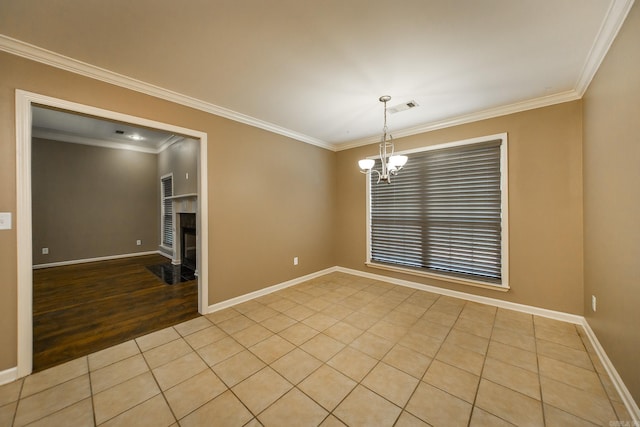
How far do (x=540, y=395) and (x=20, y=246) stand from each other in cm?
409

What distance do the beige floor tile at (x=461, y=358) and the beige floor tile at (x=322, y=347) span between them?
91cm

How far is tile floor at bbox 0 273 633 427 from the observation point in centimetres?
150

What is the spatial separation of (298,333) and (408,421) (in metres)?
1.30

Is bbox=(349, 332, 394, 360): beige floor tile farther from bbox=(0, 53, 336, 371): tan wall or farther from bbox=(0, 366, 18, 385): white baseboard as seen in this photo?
bbox=(0, 366, 18, 385): white baseboard

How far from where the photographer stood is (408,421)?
146cm

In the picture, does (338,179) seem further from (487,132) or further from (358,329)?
(358,329)

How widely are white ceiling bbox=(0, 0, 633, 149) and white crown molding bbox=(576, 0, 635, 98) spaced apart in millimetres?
10

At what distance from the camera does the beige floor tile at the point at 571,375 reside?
1714 mm

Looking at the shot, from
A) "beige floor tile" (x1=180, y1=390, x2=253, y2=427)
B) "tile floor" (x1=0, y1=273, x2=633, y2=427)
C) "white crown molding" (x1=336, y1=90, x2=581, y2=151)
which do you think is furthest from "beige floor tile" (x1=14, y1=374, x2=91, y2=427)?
"white crown molding" (x1=336, y1=90, x2=581, y2=151)

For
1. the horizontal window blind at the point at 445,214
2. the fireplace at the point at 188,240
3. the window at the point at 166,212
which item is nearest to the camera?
the horizontal window blind at the point at 445,214

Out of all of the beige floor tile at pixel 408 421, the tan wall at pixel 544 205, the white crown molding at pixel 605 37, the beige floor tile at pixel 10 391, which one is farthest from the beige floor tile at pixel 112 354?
the white crown molding at pixel 605 37

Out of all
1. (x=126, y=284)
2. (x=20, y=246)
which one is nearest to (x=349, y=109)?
(x=20, y=246)

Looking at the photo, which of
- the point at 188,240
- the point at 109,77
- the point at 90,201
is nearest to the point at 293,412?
the point at 109,77

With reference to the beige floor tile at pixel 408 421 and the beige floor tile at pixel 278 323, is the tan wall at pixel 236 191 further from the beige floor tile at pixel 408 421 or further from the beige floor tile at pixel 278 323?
the beige floor tile at pixel 408 421
